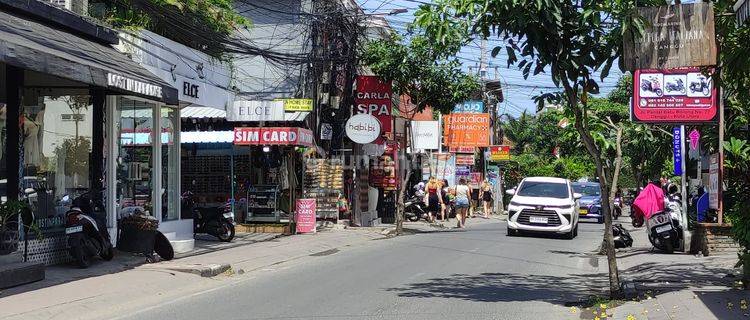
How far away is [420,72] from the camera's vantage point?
23.0m

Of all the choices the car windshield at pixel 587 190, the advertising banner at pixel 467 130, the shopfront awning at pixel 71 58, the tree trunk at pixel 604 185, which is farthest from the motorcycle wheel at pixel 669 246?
the advertising banner at pixel 467 130

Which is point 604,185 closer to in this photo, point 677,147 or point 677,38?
point 677,38

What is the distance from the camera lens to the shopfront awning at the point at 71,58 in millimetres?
9875

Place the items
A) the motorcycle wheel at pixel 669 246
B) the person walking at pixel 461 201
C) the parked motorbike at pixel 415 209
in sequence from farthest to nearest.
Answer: the parked motorbike at pixel 415 209 < the person walking at pixel 461 201 < the motorcycle wheel at pixel 669 246

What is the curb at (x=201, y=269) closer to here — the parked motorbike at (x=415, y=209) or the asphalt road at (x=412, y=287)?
the asphalt road at (x=412, y=287)

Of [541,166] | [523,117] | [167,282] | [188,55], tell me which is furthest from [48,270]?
[523,117]

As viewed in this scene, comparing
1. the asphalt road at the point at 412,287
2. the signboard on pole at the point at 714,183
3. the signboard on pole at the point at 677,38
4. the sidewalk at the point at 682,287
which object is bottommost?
the asphalt road at the point at 412,287

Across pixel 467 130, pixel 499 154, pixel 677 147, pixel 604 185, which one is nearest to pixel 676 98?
pixel 604 185

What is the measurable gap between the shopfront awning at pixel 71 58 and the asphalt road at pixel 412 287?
139 inches

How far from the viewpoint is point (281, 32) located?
82.4ft

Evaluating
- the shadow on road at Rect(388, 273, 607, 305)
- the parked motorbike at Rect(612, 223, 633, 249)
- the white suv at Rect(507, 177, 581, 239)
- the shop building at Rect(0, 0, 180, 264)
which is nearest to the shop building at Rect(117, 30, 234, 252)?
the shop building at Rect(0, 0, 180, 264)

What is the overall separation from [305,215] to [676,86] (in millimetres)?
11594

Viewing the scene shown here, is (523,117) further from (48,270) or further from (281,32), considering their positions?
(48,270)

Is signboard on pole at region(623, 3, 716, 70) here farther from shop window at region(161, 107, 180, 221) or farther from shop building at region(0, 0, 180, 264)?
shop window at region(161, 107, 180, 221)
